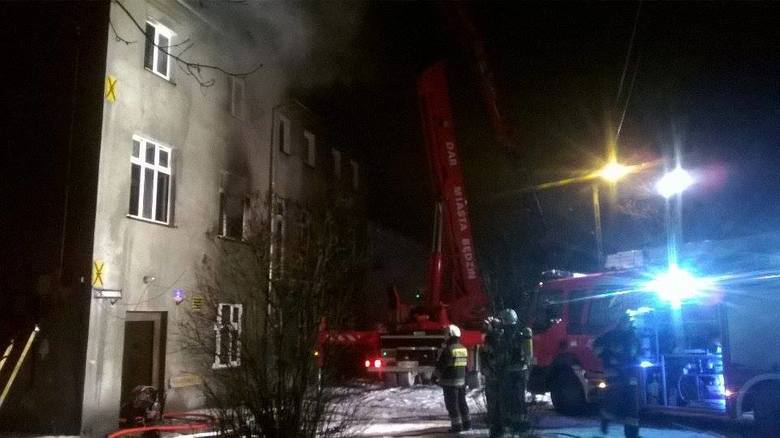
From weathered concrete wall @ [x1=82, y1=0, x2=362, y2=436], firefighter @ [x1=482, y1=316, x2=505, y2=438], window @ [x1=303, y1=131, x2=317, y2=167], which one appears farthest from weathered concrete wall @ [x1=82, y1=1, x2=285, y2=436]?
firefighter @ [x1=482, y1=316, x2=505, y2=438]

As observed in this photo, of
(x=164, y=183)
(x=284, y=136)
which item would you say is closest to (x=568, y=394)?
(x=164, y=183)

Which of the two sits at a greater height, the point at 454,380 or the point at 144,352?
the point at 144,352

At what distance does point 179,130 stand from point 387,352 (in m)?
6.37

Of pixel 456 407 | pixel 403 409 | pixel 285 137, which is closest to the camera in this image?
pixel 456 407

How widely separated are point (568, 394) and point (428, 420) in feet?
7.73

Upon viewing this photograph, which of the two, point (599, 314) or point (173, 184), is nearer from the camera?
point (599, 314)

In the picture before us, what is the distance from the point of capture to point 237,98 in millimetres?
15109

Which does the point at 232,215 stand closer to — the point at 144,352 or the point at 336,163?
the point at 144,352

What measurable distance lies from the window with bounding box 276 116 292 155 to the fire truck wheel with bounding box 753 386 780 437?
11.9 metres

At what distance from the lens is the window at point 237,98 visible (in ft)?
48.6

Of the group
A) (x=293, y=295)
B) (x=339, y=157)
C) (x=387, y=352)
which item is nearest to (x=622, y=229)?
(x=339, y=157)

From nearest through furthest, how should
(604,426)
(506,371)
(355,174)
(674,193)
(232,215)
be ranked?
(506,371), (604,426), (674,193), (232,215), (355,174)

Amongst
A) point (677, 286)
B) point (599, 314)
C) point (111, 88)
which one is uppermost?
point (111, 88)

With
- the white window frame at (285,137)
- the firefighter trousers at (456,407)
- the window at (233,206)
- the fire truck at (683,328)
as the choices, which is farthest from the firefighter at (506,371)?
the white window frame at (285,137)
